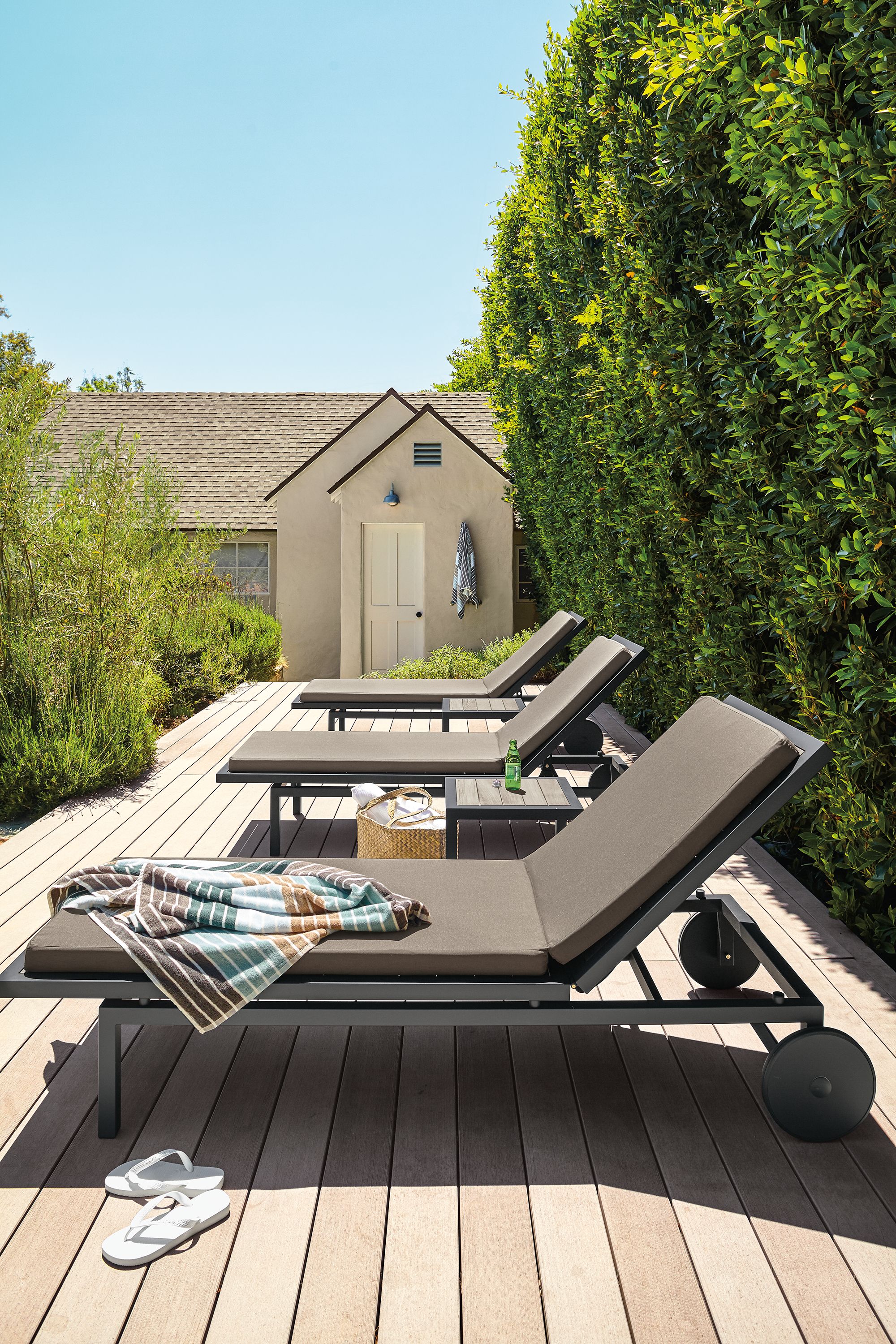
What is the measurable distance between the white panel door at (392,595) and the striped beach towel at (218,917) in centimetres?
1129

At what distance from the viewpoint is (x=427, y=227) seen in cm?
1878

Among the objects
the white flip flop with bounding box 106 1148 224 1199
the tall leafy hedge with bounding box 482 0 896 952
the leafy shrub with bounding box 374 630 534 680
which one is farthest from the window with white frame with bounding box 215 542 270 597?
the white flip flop with bounding box 106 1148 224 1199

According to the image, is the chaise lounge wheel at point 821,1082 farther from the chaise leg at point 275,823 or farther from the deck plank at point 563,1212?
the chaise leg at point 275,823

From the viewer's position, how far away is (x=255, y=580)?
16391mm

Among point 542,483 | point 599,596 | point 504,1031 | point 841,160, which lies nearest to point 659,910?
point 504,1031

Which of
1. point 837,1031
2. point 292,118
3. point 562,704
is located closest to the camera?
point 837,1031

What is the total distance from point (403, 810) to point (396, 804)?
51 millimetres

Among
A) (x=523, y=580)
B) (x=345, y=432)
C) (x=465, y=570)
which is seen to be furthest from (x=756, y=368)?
(x=345, y=432)

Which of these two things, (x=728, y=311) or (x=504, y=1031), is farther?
(x=728, y=311)

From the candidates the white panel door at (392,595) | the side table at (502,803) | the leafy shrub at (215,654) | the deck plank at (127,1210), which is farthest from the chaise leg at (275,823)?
the white panel door at (392,595)

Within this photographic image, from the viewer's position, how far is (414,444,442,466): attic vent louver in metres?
13.5

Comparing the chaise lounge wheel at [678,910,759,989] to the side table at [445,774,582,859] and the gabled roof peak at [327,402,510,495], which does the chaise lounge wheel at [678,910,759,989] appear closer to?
the side table at [445,774,582,859]

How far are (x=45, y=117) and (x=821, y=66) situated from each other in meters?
13.3

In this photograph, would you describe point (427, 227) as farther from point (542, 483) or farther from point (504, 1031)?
point (504, 1031)
